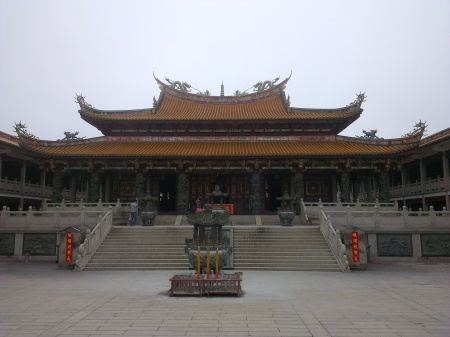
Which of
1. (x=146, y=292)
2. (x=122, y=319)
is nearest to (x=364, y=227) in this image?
(x=146, y=292)

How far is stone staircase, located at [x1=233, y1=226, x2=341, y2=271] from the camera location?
15.0m

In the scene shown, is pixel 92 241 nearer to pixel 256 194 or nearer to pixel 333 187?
pixel 256 194

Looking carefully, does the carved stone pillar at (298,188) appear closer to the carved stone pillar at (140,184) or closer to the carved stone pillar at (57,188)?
the carved stone pillar at (140,184)

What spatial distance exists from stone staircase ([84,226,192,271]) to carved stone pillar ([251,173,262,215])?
6.30 m

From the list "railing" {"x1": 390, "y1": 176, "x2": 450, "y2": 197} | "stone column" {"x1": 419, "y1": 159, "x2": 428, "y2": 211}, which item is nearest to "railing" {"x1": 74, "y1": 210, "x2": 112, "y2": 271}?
"railing" {"x1": 390, "y1": 176, "x2": 450, "y2": 197}

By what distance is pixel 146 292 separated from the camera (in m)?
9.88

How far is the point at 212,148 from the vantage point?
81.1 ft

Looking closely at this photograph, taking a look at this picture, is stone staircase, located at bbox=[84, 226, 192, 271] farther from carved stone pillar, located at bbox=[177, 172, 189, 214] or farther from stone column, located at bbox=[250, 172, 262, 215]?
stone column, located at bbox=[250, 172, 262, 215]

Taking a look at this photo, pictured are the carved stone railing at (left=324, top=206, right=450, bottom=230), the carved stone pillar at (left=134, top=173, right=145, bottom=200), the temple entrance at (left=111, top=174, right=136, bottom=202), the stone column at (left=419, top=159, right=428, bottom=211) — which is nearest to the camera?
the carved stone railing at (left=324, top=206, right=450, bottom=230)

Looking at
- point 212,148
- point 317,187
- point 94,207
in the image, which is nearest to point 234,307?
point 94,207

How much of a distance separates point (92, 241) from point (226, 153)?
10294mm

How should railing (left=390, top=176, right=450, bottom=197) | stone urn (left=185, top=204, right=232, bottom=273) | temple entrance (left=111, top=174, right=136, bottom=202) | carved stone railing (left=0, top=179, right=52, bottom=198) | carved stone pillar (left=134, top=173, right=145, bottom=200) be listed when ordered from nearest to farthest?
stone urn (left=185, top=204, right=232, bottom=273) → carved stone pillar (left=134, top=173, right=145, bottom=200) → temple entrance (left=111, top=174, right=136, bottom=202) → railing (left=390, top=176, right=450, bottom=197) → carved stone railing (left=0, top=179, right=52, bottom=198)

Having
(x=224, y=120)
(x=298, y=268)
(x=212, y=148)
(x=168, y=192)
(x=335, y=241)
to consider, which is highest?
(x=224, y=120)

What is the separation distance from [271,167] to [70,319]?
1807cm
